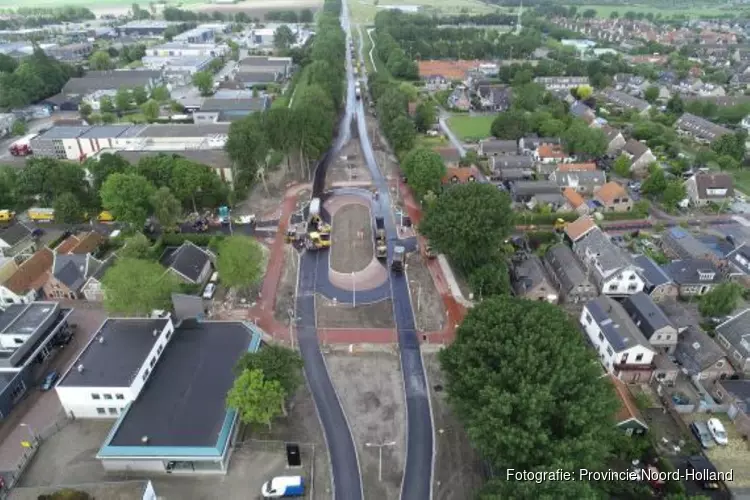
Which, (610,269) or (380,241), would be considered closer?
(610,269)

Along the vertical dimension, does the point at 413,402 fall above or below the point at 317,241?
below

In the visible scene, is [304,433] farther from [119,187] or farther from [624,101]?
[624,101]

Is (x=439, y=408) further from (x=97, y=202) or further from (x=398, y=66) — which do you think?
(x=398, y=66)

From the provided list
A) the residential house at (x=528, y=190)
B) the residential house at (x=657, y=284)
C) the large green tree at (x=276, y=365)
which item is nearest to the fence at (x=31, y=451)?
the large green tree at (x=276, y=365)

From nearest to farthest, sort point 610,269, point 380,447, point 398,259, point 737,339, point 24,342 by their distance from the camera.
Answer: point 380,447, point 24,342, point 737,339, point 610,269, point 398,259

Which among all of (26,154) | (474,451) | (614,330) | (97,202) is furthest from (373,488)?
(26,154)

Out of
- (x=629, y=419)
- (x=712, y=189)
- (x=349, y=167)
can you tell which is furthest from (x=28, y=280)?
(x=712, y=189)
